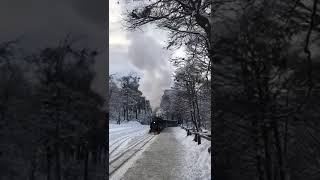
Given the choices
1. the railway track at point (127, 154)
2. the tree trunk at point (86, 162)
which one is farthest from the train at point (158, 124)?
the tree trunk at point (86, 162)

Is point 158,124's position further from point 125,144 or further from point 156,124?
point 125,144

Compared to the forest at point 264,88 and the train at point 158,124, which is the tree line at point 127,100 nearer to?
the train at point 158,124

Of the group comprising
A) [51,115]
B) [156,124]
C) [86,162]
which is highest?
[51,115]

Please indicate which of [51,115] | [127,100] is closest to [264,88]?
[127,100]

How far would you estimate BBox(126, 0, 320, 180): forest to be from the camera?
555cm

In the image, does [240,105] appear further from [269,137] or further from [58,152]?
[58,152]

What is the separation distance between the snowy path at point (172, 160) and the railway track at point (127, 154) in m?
0.10

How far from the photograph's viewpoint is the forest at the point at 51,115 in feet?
20.0

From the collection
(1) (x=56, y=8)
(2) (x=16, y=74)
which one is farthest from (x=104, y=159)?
(1) (x=56, y=8)

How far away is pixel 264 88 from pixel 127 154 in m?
1.80

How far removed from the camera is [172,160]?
630cm

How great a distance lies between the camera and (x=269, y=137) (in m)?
Result: 5.69

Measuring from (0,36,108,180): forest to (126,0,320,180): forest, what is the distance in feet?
4.66

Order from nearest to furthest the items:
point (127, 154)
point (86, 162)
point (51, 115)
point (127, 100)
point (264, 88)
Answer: point (264, 88) < point (51, 115) < point (86, 162) < point (127, 154) < point (127, 100)
